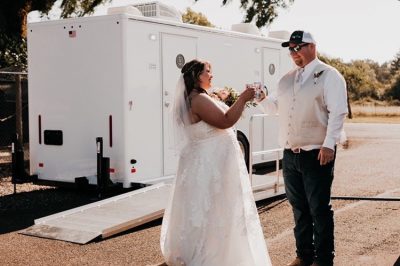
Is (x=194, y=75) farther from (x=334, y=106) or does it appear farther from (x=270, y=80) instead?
(x=270, y=80)

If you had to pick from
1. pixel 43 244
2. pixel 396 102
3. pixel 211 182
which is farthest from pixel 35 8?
pixel 396 102

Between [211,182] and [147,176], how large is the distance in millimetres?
3770

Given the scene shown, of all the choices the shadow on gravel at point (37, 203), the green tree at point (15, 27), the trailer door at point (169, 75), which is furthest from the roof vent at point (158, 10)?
the green tree at point (15, 27)

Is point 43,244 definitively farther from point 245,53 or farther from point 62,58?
point 245,53

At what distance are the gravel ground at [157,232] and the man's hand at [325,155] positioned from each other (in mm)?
1235

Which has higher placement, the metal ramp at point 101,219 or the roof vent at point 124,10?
the roof vent at point 124,10

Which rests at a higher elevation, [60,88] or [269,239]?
[60,88]

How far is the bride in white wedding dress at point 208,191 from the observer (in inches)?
192

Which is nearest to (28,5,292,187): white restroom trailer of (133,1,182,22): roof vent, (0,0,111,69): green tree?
(133,1,182,22): roof vent

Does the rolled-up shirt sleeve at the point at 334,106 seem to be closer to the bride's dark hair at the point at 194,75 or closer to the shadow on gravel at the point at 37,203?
the bride's dark hair at the point at 194,75

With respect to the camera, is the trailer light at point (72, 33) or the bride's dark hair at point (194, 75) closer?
the bride's dark hair at point (194, 75)

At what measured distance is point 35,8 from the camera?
1978 cm

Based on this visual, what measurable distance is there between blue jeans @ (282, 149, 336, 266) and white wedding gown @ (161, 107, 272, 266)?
0.42 metres

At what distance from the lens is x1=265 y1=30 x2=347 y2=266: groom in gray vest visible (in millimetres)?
4812
